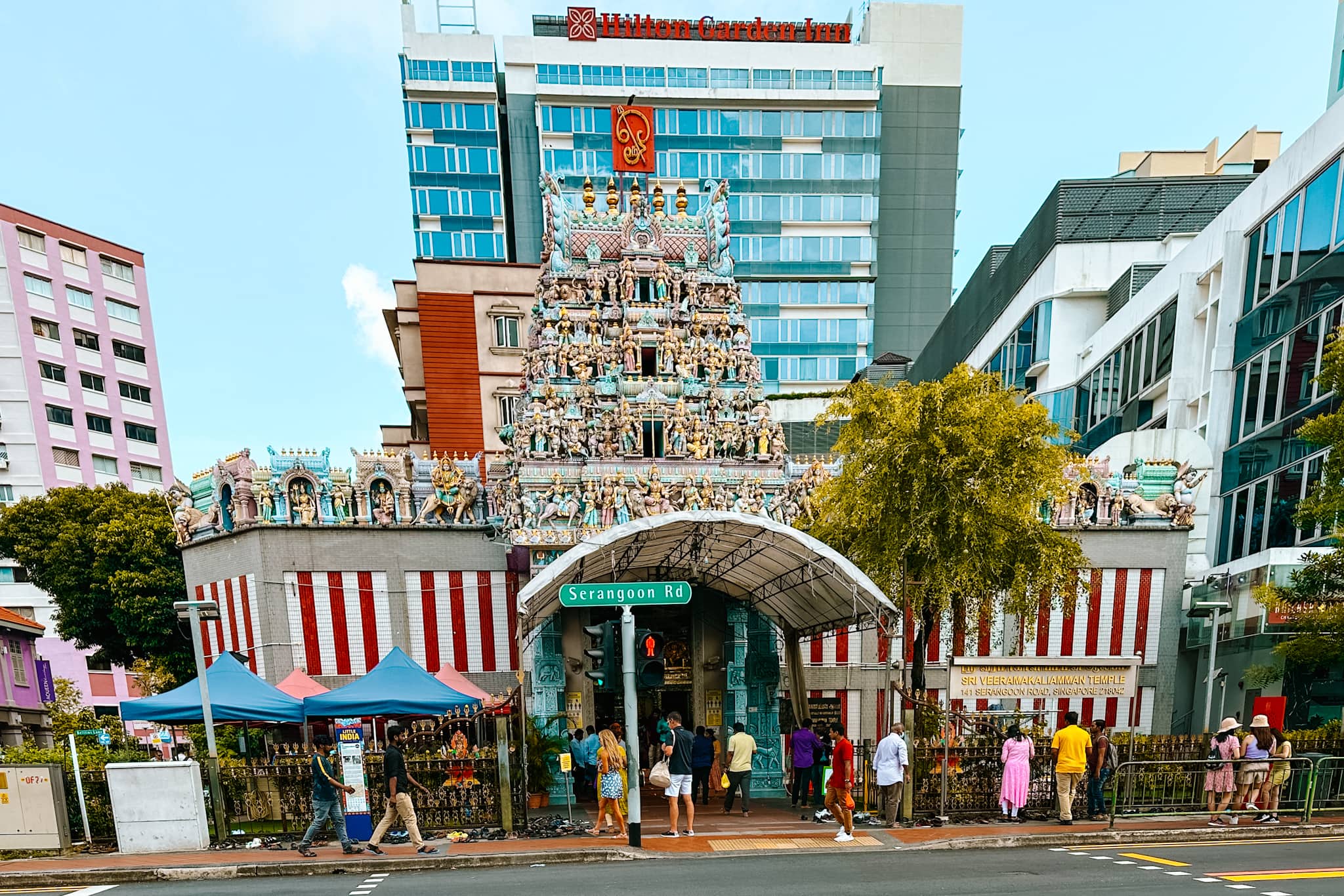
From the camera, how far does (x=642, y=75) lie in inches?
1902

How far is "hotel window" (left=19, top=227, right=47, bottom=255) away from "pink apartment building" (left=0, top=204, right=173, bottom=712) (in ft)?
0.14

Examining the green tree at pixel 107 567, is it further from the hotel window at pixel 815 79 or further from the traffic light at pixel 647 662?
the hotel window at pixel 815 79

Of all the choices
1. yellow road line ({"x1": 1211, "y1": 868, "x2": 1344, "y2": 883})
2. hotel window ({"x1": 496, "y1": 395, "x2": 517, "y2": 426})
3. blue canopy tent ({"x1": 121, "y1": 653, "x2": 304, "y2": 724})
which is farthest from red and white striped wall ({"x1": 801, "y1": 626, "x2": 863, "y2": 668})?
hotel window ({"x1": 496, "y1": 395, "x2": 517, "y2": 426})

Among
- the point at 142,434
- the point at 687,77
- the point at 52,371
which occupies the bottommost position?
the point at 142,434

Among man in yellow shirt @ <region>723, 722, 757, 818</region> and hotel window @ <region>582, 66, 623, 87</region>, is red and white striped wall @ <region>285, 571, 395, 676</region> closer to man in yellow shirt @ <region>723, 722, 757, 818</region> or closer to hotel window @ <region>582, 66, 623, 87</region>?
man in yellow shirt @ <region>723, 722, 757, 818</region>

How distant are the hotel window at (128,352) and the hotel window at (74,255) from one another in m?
4.91

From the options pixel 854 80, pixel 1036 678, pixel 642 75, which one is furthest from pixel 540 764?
pixel 854 80

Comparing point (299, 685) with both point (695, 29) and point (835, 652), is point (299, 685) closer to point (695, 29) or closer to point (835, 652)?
point (835, 652)

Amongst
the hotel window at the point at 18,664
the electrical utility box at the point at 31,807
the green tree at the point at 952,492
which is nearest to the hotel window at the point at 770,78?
the green tree at the point at 952,492

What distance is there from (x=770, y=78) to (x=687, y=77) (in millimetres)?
5832

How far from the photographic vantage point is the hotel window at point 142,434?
4459cm

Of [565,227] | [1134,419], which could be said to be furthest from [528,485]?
[1134,419]

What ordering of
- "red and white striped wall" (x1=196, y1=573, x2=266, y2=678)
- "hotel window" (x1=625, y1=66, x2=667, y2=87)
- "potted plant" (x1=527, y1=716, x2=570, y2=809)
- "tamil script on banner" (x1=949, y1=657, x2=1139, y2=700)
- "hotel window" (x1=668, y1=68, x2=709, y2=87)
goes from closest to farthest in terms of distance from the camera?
"tamil script on banner" (x1=949, y1=657, x2=1139, y2=700) < "potted plant" (x1=527, y1=716, x2=570, y2=809) < "red and white striped wall" (x1=196, y1=573, x2=266, y2=678) < "hotel window" (x1=625, y1=66, x2=667, y2=87) < "hotel window" (x1=668, y1=68, x2=709, y2=87)

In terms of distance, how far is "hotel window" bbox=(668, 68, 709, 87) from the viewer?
159ft
